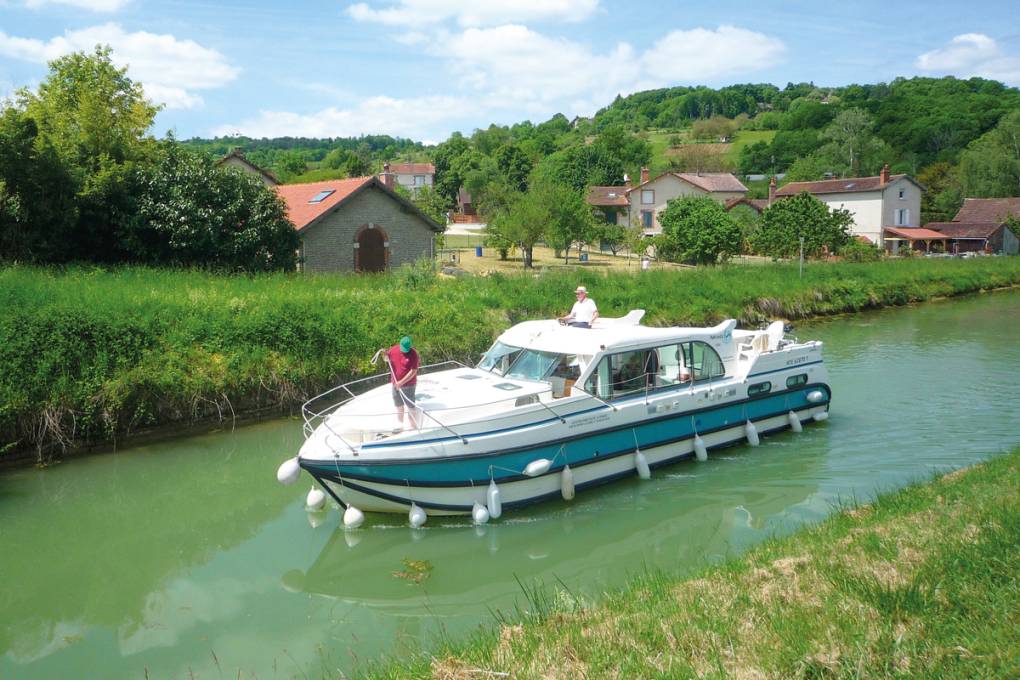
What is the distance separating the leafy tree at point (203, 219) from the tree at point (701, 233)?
26.5 metres

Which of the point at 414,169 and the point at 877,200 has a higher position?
the point at 414,169

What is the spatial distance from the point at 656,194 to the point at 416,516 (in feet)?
206

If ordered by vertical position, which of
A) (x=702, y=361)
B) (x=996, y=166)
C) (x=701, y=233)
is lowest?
(x=702, y=361)

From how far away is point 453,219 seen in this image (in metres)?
96.1

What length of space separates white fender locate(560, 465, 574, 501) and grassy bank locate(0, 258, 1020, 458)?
772 cm

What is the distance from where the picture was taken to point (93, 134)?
26.8 metres

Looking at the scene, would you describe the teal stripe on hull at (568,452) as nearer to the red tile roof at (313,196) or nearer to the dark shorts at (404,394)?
the dark shorts at (404,394)

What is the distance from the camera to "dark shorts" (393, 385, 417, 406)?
12003 millimetres

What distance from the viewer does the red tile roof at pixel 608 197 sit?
74.7 meters

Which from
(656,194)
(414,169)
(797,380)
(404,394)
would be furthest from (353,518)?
(414,169)

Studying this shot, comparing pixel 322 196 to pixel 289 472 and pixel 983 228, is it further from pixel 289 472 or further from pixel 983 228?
pixel 983 228

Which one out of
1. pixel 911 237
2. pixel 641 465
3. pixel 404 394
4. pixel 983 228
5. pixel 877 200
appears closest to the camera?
pixel 404 394

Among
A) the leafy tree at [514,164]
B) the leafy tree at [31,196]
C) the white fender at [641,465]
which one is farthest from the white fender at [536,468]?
the leafy tree at [514,164]

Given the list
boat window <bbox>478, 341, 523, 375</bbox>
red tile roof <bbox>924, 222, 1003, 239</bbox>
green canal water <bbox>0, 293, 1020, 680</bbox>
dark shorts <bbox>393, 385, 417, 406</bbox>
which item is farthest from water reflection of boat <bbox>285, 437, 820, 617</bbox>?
red tile roof <bbox>924, 222, 1003, 239</bbox>
